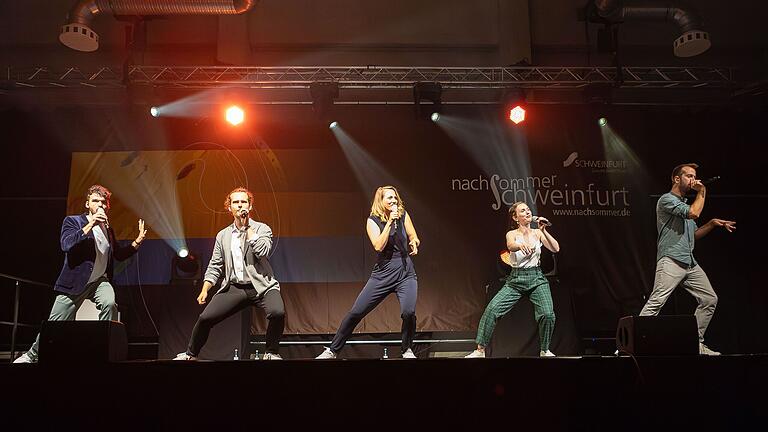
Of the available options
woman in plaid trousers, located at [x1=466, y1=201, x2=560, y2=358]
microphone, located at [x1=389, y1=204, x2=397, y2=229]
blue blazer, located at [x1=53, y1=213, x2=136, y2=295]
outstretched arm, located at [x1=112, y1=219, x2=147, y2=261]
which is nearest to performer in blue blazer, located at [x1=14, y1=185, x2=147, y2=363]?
blue blazer, located at [x1=53, y1=213, x2=136, y2=295]

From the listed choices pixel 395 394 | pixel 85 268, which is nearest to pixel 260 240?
pixel 85 268

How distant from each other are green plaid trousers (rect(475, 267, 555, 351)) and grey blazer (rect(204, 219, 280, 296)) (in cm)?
225

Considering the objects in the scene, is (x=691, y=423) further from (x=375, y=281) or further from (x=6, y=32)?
(x=6, y=32)

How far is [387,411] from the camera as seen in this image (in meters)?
4.33

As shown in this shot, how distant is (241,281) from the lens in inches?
249

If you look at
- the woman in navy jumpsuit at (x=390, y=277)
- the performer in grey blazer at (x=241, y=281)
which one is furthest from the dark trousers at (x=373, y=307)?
the performer in grey blazer at (x=241, y=281)

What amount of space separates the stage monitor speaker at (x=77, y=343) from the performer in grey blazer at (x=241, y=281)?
70.0 inches

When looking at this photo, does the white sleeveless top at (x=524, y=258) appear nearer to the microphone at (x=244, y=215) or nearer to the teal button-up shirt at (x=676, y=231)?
the teal button-up shirt at (x=676, y=231)

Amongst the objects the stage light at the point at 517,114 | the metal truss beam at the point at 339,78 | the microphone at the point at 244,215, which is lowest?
the microphone at the point at 244,215

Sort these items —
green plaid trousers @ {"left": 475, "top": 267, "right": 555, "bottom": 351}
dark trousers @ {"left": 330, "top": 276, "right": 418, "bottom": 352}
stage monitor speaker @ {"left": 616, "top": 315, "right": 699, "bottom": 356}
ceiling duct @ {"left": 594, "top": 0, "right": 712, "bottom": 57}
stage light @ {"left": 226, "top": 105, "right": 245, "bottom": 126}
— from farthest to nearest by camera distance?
stage light @ {"left": 226, "top": 105, "right": 245, "bottom": 126}, ceiling duct @ {"left": 594, "top": 0, "right": 712, "bottom": 57}, green plaid trousers @ {"left": 475, "top": 267, "right": 555, "bottom": 351}, dark trousers @ {"left": 330, "top": 276, "right": 418, "bottom": 352}, stage monitor speaker @ {"left": 616, "top": 315, "right": 699, "bottom": 356}

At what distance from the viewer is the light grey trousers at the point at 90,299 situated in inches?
249

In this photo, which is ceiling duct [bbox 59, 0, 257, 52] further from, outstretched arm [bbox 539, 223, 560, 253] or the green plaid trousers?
the green plaid trousers

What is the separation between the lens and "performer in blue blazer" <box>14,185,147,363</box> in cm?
636

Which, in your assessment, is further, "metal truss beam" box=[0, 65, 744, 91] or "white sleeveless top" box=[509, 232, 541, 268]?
"metal truss beam" box=[0, 65, 744, 91]
